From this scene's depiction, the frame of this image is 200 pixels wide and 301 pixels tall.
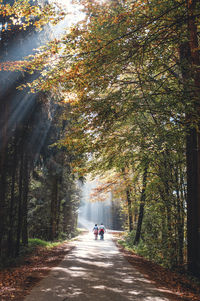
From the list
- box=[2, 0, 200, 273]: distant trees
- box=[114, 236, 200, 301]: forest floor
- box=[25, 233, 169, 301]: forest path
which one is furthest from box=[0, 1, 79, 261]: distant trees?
box=[114, 236, 200, 301]: forest floor

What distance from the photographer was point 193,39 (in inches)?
236

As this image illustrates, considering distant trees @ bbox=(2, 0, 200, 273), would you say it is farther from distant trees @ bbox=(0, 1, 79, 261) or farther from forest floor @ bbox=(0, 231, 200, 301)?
distant trees @ bbox=(0, 1, 79, 261)

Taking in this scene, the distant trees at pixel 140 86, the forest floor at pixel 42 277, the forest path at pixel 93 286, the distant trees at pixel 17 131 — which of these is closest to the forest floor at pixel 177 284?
the forest floor at pixel 42 277

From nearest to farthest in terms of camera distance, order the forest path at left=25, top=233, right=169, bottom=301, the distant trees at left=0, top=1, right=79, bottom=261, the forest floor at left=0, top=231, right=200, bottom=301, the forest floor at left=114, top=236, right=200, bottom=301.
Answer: the forest path at left=25, top=233, right=169, bottom=301 → the forest floor at left=0, top=231, right=200, bottom=301 → the forest floor at left=114, top=236, right=200, bottom=301 → the distant trees at left=0, top=1, right=79, bottom=261

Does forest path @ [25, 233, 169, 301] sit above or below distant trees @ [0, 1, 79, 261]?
below

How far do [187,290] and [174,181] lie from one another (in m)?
3.91

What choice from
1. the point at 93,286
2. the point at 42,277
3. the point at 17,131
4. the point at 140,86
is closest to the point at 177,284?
the point at 93,286

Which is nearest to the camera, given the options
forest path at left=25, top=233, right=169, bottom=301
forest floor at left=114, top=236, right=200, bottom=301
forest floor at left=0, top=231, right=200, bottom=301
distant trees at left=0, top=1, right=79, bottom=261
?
forest path at left=25, top=233, right=169, bottom=301

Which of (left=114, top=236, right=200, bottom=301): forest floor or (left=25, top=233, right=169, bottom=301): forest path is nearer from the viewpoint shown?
(left=25, top=233, right=169, bottom=301): forest path

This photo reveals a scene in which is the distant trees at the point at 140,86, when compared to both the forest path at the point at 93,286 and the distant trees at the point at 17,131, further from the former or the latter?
the forest path at the point at 93,286

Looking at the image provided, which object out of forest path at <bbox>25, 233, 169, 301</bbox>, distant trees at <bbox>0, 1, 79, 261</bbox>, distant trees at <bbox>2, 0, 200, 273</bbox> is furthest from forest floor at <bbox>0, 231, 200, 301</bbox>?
distant trees at <bbox>0, 1, 79, 261</bbox>

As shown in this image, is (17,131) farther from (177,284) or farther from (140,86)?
(177,284)

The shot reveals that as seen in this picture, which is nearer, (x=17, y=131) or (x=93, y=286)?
(x=93, y=286)

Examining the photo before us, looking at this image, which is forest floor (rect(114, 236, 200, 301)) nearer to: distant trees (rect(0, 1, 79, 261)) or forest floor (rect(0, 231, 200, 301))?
forest floor (rect(0, 231, 200, 301))
